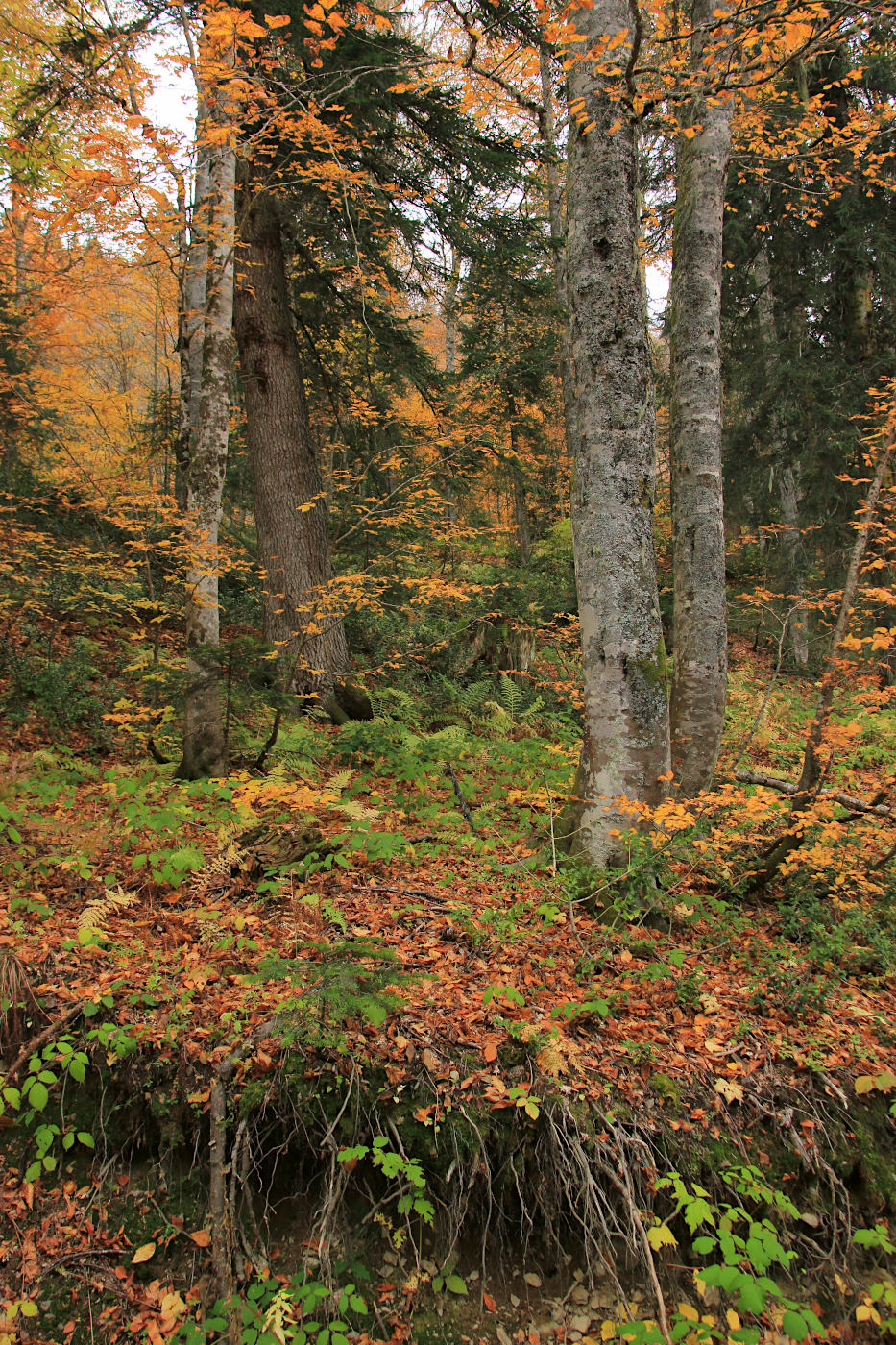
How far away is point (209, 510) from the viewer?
565cm

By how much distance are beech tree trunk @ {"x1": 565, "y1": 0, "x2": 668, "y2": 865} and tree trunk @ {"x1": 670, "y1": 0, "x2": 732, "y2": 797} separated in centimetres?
127

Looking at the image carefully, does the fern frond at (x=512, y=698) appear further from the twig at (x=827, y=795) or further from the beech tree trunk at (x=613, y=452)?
the beech tree trunk at (x=613, y=452)

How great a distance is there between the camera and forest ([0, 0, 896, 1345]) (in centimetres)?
258

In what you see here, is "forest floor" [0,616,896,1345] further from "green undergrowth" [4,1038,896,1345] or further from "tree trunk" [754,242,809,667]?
"tree trunk" [754,242,809,667]

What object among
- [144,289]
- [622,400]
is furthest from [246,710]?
[144,289]

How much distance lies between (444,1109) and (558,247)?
9.74 m

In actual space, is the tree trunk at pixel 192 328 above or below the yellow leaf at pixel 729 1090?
above

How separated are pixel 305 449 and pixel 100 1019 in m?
6.85

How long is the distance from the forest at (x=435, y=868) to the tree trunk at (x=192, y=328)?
3.3 inches

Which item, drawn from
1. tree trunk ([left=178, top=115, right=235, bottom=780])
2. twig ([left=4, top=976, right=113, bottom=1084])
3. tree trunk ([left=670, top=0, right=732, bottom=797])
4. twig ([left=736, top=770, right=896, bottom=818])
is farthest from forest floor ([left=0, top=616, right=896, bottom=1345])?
tree trunk ([left=178, top=115, right=235, bottom=780])

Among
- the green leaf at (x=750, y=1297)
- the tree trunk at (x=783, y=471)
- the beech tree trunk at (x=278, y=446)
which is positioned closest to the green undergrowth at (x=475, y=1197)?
the green leaf at (x=750, y=1297)

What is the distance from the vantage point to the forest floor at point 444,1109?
2.50m

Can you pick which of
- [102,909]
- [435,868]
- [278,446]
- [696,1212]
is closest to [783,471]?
[278,446]

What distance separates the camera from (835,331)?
449 inches
